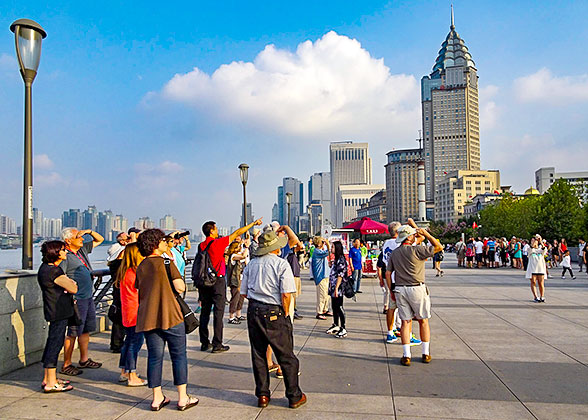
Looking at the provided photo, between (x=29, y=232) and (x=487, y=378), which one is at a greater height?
(x=29, y=232)

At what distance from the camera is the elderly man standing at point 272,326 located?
4.64 meters

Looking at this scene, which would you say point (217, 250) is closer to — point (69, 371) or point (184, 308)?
point (184, 308)

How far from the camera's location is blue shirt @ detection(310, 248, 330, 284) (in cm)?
926

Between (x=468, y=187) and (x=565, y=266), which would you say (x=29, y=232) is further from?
(x=468, y=187)

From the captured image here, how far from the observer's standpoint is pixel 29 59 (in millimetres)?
7008

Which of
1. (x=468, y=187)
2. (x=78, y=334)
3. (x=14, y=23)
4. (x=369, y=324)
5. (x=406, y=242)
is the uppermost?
(x=468, y=187)

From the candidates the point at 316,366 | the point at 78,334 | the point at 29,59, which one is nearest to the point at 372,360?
the point at 316,366

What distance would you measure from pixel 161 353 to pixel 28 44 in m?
5.16

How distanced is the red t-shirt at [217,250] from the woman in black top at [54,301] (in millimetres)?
2044

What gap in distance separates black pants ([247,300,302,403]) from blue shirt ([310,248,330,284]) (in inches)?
177

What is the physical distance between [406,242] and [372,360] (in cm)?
171

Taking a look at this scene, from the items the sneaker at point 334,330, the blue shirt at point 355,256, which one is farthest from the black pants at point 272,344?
the blue shirt at point 355,256

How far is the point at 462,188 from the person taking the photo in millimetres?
163500

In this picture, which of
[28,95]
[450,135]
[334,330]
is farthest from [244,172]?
[450,135]
